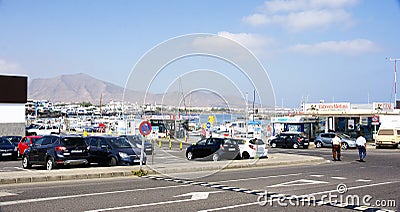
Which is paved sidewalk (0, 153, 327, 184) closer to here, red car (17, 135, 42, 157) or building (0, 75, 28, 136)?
red car (17, 135, 42, 157)

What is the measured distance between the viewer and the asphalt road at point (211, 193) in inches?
445

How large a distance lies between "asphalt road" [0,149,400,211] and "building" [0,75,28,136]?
35669 mm

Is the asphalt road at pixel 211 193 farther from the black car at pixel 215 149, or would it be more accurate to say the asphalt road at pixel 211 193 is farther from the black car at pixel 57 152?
the black car at pixel 215 149

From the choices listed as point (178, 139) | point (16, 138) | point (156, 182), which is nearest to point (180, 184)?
point (156, 182)

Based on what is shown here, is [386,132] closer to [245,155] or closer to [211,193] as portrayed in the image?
[245,155]

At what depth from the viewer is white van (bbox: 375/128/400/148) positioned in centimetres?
4472

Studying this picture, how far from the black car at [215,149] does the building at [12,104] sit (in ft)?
92.6

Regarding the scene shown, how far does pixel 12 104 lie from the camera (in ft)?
161

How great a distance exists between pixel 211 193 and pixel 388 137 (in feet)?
118

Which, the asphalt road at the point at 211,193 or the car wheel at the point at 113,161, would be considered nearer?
the asphalt road at the point at 211,193

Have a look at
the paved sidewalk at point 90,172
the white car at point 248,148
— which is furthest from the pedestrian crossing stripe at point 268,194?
the white car at point 248,148

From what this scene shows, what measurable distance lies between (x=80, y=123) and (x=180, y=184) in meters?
73.3

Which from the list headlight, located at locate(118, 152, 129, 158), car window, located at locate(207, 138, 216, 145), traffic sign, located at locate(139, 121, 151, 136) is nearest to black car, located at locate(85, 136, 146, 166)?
headlight, located at locate(118, 152, 129, 158)

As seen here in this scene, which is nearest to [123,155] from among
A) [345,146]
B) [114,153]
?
[114,153]
